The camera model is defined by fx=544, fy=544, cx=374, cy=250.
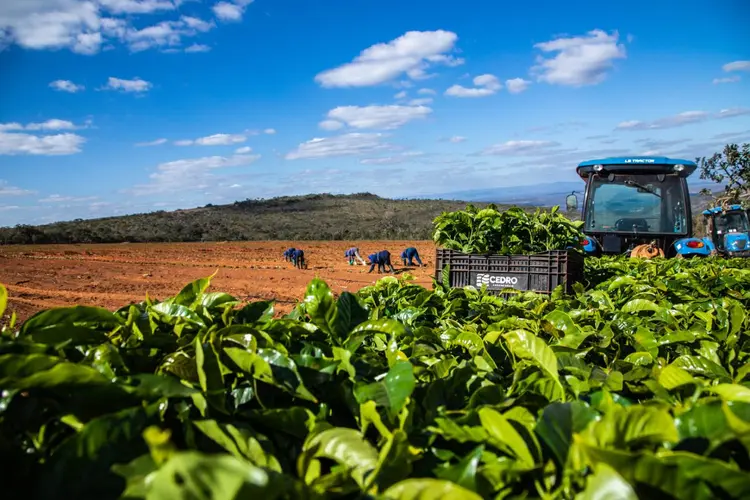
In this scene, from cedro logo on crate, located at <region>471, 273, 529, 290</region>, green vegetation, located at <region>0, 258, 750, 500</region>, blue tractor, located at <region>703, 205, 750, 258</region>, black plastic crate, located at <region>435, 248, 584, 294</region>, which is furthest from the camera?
blue tractor, located at <region>703, 205, 750, 258</region>

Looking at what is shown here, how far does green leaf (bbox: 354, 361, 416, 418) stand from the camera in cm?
110

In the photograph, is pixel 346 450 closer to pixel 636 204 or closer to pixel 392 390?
pixel 392 390

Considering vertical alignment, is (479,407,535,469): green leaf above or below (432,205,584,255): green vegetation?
below

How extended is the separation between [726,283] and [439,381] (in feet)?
10.1

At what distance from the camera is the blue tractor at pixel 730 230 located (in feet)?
40.5

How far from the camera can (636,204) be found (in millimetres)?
9445

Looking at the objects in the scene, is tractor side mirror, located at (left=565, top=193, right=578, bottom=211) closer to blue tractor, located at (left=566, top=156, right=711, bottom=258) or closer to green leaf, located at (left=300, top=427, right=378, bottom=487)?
blue tractor, located at (left=566, top=156, right=711, bottom=258)

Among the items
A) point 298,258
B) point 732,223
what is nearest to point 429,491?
point 732,223

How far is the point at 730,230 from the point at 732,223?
0.34m

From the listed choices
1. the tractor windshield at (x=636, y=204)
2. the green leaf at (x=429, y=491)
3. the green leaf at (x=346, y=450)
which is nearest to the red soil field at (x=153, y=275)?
the tractor windshield at (x=636, y=204)

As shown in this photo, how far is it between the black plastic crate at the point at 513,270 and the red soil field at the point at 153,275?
2.74 meters

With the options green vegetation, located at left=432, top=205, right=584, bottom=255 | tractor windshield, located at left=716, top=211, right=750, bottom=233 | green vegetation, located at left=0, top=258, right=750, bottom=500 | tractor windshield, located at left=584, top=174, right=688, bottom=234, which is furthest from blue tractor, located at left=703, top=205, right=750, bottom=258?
green vegetation, located at left=0, top=258, right=750, bottom=500

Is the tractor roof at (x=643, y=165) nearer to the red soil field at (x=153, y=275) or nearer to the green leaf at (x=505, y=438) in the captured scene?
the red soil field at (x=153, y=275)

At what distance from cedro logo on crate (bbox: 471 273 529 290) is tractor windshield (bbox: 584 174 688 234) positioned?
17.2ft
